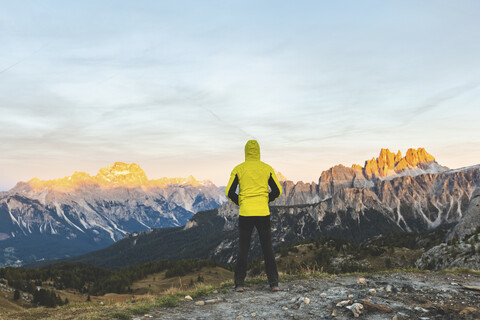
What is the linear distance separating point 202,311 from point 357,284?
6.00 m

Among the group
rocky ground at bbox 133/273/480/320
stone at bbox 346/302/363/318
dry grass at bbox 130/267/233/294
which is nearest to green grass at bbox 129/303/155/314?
rocky ground at bbox 133/273/480/320

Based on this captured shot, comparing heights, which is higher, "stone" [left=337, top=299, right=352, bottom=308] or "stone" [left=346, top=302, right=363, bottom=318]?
"stone" [left=346, top=302, right=363, bottom=318]

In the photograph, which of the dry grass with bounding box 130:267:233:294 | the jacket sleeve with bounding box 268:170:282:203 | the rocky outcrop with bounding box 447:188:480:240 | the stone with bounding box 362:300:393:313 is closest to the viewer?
the stone with bounding box 362:300:393:313

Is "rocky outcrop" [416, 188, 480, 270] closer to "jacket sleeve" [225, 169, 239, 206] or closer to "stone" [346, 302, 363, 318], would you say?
"stone" [346, 302, 363, 318]

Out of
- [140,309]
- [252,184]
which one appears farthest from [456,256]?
[140,309]

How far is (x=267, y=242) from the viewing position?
13.1 metres

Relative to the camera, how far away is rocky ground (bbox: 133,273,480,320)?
8797 millimetres

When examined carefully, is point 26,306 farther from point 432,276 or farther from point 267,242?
point 432,276

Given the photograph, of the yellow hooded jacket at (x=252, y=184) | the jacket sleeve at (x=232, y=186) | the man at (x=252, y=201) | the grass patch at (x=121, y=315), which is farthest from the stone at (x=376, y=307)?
the grass patch at (x=121, y=315)

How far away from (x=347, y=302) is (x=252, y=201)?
15.9 feet

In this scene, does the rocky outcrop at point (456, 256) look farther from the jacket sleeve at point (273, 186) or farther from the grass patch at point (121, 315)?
the grass patch at point (121, 315)

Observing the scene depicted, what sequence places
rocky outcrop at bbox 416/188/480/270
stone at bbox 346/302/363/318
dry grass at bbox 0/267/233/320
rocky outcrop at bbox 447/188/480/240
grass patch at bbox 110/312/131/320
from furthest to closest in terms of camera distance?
1. rocky outcrop at bbox 447/188/480/240
2. rocky outcrop at bbox 416/188/480/270
3. dry grass at bbox 0/267/233/320
4. grass patch at bbox 110/312/131/320
5. stone at bbox 346/302/363/318

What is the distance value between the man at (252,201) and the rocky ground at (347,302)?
3.63 ft

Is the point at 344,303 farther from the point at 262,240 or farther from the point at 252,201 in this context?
the point at 252,201
